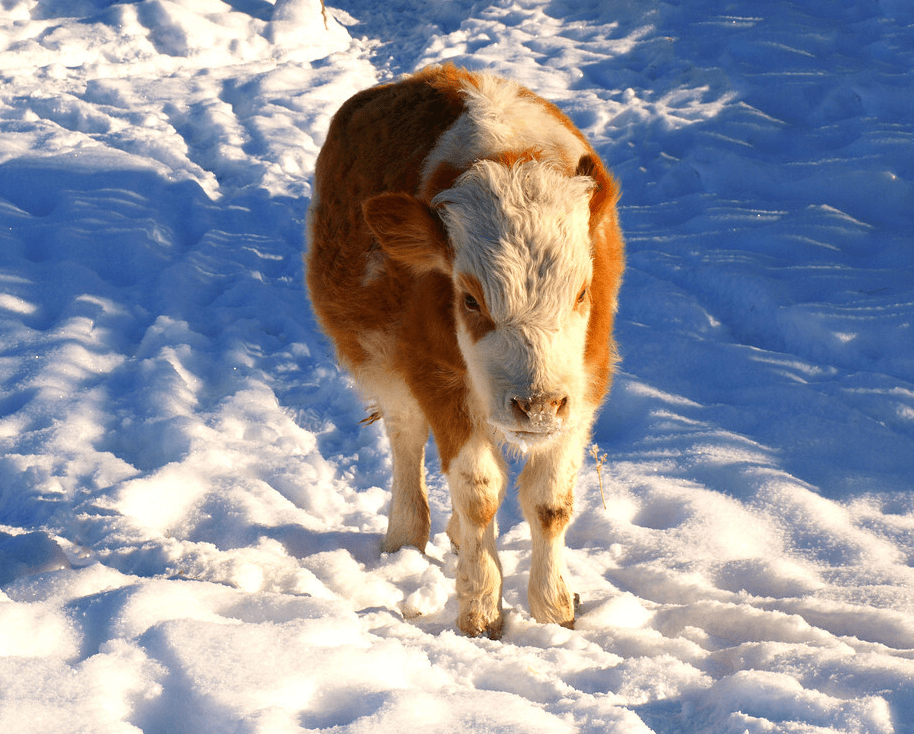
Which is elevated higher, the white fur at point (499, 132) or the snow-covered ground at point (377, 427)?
the white fur at point (499, 132)

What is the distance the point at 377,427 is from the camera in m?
5.45

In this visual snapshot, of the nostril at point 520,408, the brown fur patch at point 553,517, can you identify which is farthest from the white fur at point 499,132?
the brown fur patch at point 553,517

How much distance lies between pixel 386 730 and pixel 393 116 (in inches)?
109

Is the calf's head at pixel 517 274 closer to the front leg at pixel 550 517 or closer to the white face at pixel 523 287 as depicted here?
the white face at pixel 523 287

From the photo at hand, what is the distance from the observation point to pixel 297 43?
34.4ft

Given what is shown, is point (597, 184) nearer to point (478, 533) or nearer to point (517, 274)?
point (517, 274)

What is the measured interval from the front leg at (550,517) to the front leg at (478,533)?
16cm

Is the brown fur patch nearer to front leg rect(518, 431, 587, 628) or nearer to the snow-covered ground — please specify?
front leg rect(518, 431, 587, 628)

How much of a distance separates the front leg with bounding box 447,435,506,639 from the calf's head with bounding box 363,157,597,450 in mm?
442

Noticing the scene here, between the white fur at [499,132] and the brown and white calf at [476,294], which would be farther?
the white fur at [499,132]

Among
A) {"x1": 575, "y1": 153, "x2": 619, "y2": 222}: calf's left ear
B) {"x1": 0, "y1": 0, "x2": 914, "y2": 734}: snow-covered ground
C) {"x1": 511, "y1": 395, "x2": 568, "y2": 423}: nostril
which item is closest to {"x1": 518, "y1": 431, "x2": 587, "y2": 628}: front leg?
{"x1": 0, "y1": 0, "x2": 914, "y2": 734}: snow-covered ground

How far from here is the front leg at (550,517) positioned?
364cm

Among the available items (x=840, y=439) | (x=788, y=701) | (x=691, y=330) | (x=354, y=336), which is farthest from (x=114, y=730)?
(x=691, y=330)

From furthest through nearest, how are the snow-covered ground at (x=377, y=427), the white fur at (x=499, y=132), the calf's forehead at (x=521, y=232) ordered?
1. the white fur at (x=499, y=132)
2. the calf's forehead at (x=521, y=232)
3. the snow-covered ground at (x=377, y=427)
